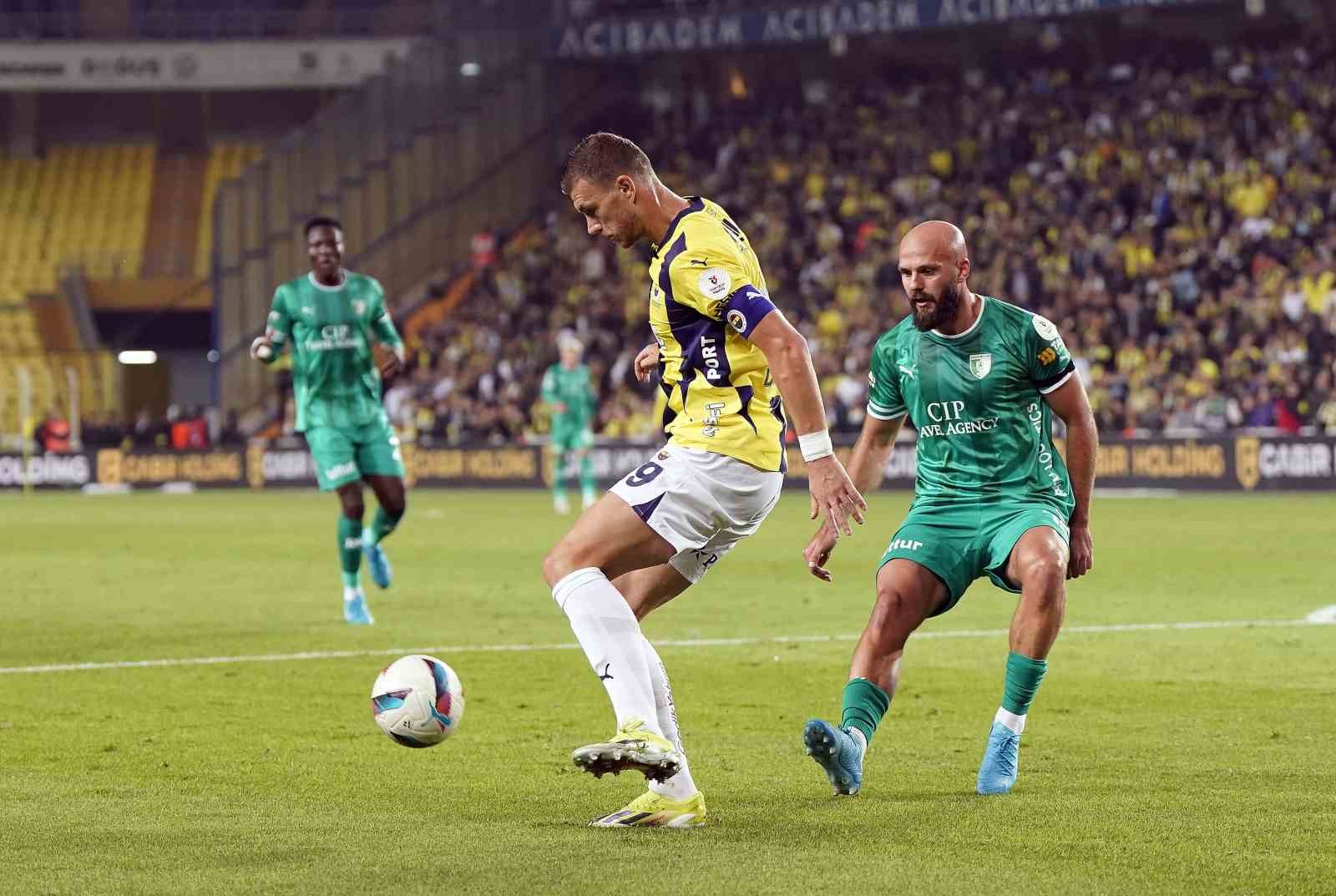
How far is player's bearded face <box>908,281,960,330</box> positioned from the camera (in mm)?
7082

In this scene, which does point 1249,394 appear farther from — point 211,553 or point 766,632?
point 766,632

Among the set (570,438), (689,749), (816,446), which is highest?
(816,446)

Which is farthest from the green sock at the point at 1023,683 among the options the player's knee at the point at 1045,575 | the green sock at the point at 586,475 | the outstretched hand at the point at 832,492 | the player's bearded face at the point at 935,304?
the green sock at the point at 586,475

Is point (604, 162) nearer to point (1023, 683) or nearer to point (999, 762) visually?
point (1023, 683)

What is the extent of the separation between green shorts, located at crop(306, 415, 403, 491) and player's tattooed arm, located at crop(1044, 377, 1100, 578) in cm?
717

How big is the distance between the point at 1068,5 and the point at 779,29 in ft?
22.2

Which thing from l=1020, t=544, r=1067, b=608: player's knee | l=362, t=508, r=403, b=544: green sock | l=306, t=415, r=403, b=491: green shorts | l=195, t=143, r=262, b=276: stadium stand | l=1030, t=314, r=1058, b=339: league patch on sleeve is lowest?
l=362, t=508, r=403, b=544: green sock

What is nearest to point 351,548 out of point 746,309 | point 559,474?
point 746,309

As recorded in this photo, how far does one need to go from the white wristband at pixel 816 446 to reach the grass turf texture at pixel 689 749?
1.16 meters

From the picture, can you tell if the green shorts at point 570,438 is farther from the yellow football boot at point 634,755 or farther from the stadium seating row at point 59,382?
the yellow football boot at point 634,755

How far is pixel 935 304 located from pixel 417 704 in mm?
2307

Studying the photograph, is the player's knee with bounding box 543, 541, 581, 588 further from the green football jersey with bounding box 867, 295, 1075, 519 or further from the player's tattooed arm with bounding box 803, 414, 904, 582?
the green football jersey with bounding box 867, 295, 1075, 519

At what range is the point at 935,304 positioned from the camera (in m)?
7.10

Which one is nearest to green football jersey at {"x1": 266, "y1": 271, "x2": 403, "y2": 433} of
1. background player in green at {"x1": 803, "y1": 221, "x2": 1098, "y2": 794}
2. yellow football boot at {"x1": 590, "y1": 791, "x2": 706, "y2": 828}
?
background player in green at {"x1": 803, "y1": 221, "x2": 1098, "y2": 794}
